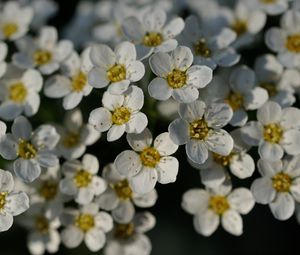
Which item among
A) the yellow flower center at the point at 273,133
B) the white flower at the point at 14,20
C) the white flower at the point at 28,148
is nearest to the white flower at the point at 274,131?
the yellow flower center at the point at 273,133

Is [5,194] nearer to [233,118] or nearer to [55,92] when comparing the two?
[55,92]

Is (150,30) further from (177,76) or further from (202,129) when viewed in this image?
(202,129)

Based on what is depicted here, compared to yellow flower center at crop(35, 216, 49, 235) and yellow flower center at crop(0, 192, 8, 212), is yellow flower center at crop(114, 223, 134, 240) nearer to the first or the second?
yellow flower center at crop(35, 216, 49, 235)

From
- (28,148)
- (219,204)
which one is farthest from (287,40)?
(28,148)

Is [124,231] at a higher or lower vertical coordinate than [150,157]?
lower


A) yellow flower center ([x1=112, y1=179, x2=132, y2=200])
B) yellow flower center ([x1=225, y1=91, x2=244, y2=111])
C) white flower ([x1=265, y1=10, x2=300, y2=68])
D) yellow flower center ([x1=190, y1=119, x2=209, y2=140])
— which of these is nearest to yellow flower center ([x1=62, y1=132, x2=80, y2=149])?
yellow flower center ([x1=112, y1=179, x2=132, y2=200])

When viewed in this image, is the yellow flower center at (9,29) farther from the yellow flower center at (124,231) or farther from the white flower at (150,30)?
the yellow flower center at (124,231)
